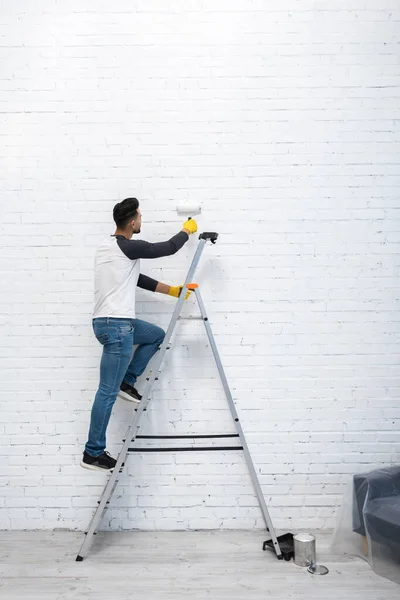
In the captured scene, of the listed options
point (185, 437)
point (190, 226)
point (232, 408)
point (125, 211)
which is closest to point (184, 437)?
point (185, 437)

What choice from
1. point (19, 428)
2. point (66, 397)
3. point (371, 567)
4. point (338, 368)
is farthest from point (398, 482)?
point (19, 428)

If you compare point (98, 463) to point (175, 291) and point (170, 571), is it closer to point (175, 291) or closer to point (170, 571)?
point (170, 571)

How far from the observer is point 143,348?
3375 mm

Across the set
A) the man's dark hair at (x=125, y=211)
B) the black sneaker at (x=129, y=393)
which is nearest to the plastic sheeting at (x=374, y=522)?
the black sneaker at (x=129, y=393)

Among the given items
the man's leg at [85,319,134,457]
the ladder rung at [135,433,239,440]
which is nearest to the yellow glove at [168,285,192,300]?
the man's leg at [85,319,134,457]

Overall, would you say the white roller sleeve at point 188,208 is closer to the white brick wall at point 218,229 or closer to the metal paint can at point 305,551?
the white brick wall at point 218,229

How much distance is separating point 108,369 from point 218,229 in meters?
1.08

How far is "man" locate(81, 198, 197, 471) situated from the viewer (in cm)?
312

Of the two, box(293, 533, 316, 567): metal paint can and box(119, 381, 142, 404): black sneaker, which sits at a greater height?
box(119, 381, 142, 404): black sneaker

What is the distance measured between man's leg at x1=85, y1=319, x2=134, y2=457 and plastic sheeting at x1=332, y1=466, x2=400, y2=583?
143cm

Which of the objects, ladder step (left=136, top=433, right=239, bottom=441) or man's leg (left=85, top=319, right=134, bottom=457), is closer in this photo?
man's leg (left=85, top=319, right=134, bottom=457)

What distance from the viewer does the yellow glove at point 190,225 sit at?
3.29 meters

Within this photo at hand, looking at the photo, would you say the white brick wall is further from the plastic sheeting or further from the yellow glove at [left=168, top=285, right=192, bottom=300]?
the plastic sheeting

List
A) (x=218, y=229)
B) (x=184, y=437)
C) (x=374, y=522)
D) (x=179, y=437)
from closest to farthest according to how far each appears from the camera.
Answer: (x=374, y=522), (x=179, y=437), (x=184, y=437), (x=218, y=229)
